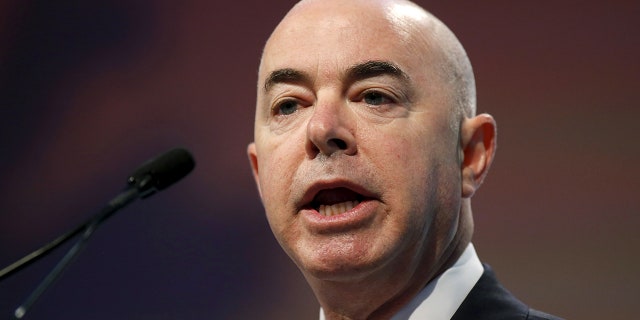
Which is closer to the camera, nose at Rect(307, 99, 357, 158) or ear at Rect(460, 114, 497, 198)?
nose at Rect(307, 99, 357, 158)

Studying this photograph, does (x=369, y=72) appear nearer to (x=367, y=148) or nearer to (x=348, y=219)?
(x=367, y=148)

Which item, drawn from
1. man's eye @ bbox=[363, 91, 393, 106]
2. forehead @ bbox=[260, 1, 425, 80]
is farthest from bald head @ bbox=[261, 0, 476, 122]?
man's eye @ bbox=[363, 91, 393, 106]

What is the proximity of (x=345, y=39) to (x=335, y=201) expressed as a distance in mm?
350

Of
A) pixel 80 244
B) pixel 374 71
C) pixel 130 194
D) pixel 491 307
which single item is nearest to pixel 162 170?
pixel 130 194

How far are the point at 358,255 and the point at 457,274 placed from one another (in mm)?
310

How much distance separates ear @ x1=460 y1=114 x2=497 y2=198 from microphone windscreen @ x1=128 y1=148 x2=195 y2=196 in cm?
62

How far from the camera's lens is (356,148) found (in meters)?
1.83

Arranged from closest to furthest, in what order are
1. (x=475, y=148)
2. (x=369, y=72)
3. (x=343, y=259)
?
1. (x=343, y=259)
2. (x=369, y=72)
3. (x=475, y=148)

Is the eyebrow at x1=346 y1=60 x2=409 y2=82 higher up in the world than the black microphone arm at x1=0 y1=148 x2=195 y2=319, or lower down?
higher up

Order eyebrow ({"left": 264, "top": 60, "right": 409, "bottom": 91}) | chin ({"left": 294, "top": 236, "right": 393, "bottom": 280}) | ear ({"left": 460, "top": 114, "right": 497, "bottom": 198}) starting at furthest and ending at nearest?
1. ear ({"left": 460, "top": 114, "right": 497, "bottom": 198})
2. eyebrow ({"left": 264, "top": 60, "right": 409, "bottom": 91})
3. chin ({"left": 294, "top": 236, "right": 393, "bottom": 280})

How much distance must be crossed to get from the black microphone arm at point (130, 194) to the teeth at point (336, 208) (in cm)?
37

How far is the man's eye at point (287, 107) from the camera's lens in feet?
6.49

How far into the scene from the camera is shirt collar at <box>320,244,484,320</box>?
1943 millimetres

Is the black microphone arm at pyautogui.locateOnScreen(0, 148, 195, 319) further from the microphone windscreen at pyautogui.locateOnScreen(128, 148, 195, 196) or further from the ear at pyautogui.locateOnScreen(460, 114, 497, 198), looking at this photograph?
the ear at pyautogui.locateOnScreen(460, 114, 497, 198)
